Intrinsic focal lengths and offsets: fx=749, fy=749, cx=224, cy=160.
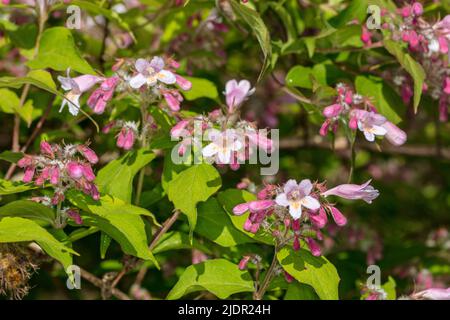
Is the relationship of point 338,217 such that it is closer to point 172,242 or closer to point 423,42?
point 172,242

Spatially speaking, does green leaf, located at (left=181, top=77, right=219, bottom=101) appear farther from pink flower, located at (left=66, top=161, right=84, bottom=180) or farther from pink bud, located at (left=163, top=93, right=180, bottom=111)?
pink flower, located at (left=66, top=161, right=84, bottom=180)

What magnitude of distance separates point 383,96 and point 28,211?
1580 mm

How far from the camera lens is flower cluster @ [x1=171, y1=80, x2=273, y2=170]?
254 cm

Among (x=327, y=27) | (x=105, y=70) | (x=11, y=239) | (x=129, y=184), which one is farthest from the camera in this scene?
(x=105, y=70)

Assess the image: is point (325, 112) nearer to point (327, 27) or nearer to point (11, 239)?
point (327, 27)

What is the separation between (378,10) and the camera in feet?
9.80

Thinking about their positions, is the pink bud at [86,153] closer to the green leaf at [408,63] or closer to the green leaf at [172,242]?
the green leaf at [172,242]

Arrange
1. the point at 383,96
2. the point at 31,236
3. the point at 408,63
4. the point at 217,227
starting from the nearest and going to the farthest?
1. the point at 31,236
2. the point at 217,227
3. the point at 408,63
4. the point at 383,96

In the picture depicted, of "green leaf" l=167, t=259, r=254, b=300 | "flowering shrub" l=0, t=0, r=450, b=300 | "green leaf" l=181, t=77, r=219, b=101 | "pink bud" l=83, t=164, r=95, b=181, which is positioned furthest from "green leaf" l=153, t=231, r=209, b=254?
"green leaf" l=181, t=77, r=219, b=101

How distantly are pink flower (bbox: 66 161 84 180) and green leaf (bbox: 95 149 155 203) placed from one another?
0.26 m

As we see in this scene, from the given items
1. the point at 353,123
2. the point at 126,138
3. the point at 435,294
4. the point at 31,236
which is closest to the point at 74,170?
the point at 31,236

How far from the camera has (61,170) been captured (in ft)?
8.11
